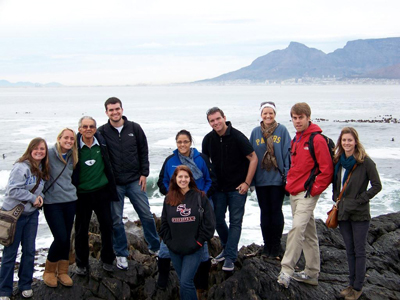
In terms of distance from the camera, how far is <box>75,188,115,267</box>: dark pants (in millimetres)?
6715

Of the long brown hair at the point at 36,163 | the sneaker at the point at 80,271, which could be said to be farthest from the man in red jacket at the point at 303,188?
the long brown hair at the point at 36,163

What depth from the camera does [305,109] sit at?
6.34m

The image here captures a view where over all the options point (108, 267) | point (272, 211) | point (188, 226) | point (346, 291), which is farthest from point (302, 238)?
point (108, 267)

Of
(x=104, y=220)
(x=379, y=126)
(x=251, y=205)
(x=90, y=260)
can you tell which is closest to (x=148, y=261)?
(x=90, y=260)

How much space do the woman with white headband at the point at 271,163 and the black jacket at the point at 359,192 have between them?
1.16 m

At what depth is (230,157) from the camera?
699 cm

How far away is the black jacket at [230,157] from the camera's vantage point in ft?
22.7

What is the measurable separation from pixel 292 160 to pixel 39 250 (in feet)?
29.0

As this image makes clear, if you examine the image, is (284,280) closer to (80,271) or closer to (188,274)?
(188,274)

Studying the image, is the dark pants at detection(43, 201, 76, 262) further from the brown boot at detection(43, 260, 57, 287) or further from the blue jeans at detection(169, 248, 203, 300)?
the blue jeans at detection(169, 248, 203, 300)

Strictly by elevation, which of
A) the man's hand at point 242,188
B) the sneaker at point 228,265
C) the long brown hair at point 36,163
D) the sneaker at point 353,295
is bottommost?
the sneaker at point 353,295

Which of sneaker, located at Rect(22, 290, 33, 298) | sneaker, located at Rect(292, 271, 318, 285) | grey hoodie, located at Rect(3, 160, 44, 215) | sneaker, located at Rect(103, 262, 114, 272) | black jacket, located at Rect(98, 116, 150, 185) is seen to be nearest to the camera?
grey hoodie, located at Rect(3, 160, 44, 215)

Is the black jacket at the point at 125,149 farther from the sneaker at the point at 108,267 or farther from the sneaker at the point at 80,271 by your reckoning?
the sneaker at the point at 80,271

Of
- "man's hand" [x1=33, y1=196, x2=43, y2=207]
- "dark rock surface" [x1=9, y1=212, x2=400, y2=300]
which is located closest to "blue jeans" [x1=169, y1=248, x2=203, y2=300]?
"dark rock surface" [x1=9, y1=212, x2=400, y2=300]
